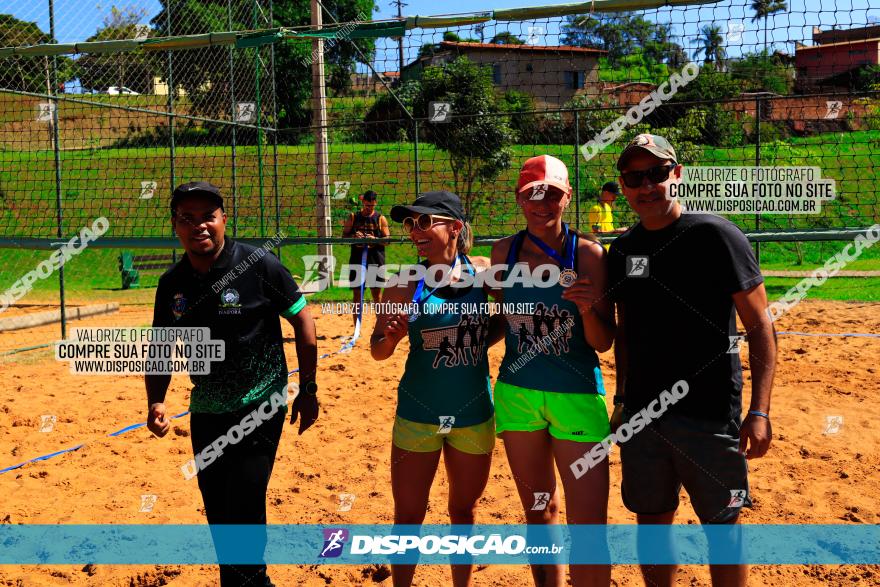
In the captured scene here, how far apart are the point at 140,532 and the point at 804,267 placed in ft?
55.2

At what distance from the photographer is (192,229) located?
300cm

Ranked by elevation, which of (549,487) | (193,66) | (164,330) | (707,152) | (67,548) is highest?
(193,66)

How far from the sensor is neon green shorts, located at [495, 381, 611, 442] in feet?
9.14

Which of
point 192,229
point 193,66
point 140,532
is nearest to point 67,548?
point 140,532

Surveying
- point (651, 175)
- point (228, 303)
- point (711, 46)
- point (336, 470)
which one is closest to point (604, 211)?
point (711, 46)

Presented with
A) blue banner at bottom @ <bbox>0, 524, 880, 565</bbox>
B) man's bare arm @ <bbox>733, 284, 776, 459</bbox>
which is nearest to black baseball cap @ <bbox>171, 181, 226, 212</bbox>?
blue banner at bottom @ <bbox>0, 524, 880, 565</bbox>

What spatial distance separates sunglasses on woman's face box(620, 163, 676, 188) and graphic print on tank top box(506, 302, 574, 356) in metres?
0.58

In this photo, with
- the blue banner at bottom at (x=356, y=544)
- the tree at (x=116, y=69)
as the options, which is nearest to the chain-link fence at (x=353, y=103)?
the tree at (x=116, y=69)

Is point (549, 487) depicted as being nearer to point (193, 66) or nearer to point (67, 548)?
point (67, 548)

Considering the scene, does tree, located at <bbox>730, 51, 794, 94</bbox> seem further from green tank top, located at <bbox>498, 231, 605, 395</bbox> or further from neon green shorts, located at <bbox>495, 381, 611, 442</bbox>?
neon green shorts, located at <bbox>495, 381, 611, 442</bbox>

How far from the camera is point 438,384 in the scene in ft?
9.64

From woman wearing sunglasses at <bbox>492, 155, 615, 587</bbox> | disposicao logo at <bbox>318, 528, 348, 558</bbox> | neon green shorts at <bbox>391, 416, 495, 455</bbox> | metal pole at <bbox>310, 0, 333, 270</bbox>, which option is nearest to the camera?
woman wearing sunglasses at <bbox>492, 155, 615, 587</bbox>

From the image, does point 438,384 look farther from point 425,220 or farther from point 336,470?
point 336,470

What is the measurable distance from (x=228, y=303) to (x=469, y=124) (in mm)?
13417
